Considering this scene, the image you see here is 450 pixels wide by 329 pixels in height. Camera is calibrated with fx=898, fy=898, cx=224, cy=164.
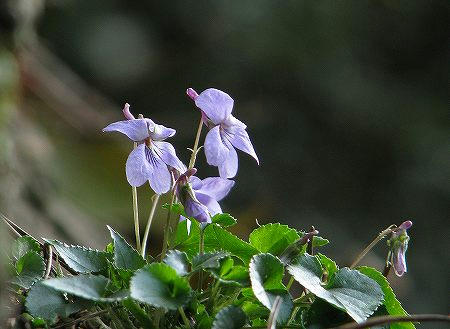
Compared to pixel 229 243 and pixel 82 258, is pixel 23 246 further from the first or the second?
pixel 229 243

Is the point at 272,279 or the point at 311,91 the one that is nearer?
the point at 272,279

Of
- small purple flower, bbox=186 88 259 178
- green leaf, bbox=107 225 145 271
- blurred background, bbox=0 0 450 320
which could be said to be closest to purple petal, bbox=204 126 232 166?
small purple flower, bbox=186 88 259 178

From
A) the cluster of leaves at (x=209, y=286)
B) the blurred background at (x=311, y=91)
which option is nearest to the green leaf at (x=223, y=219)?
the cluster of leaves at (x=209, y=286)

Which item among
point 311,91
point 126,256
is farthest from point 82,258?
point 311,91

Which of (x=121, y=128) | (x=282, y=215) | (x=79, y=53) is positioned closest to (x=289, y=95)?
(x=282, y=215)

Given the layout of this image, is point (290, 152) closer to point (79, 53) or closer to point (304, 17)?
point (304, 17)

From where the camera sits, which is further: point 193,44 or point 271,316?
point 193,44
